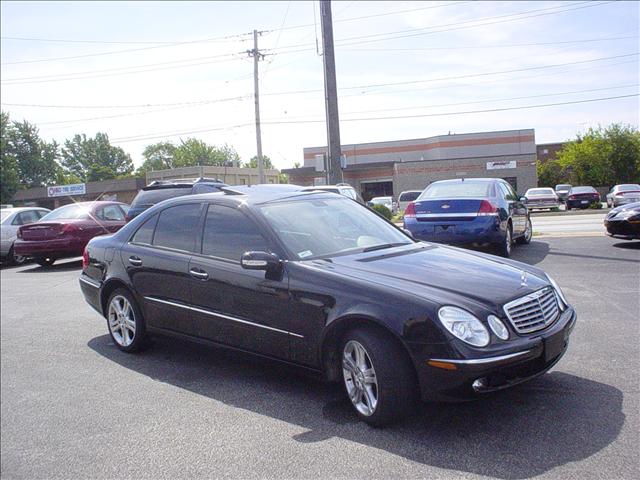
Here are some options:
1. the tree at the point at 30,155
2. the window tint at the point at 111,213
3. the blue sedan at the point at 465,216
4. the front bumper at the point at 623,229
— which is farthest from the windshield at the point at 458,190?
the tree at the point at 30,155

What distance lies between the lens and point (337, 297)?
410 centimetres

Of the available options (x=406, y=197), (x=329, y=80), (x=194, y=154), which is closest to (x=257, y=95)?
Answer: (x=406, y=197)

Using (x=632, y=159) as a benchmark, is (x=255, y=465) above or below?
below

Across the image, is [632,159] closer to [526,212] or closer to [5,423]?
[526,212]

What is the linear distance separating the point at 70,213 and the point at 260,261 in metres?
11.2

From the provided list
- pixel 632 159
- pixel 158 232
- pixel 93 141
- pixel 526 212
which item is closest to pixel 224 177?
pixel 632 159

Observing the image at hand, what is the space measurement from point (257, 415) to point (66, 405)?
1.61 m

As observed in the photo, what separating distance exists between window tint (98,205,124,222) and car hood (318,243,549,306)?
11.2 m

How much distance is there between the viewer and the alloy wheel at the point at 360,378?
12.9 ft

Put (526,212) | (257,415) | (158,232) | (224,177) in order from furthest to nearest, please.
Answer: (224,177) < (526,212) < (158,232) < (257,415)

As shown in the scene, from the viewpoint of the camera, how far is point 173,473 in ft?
11.7

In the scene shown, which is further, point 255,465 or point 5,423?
point 5,423

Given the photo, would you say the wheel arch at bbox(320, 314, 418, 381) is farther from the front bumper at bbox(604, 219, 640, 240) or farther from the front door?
the front bumper at bbox(604, 219, 640, 240)

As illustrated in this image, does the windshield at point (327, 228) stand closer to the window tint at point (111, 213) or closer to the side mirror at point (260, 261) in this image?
the side mirror at point (260, 261)
